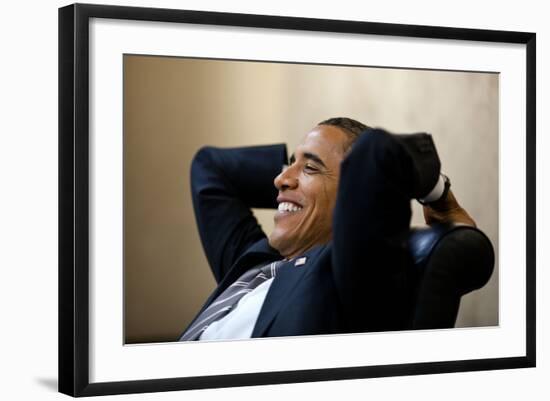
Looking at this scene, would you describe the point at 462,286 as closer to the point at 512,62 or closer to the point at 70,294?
the point at 512,62

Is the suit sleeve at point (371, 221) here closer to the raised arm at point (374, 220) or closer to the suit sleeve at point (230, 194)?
the raised arm at point (374, 220)

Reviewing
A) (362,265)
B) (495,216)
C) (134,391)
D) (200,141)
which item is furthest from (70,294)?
(495,216)

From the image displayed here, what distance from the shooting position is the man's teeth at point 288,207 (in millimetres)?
3129

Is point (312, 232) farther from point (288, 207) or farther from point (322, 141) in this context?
point (322, 141)

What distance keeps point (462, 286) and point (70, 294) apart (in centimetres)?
115

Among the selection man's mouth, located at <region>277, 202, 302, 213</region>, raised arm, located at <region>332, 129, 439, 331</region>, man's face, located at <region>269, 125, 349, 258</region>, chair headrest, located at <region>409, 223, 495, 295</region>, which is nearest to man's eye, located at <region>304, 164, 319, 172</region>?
man's face, located at <region>269, 125, 349, 258</region>

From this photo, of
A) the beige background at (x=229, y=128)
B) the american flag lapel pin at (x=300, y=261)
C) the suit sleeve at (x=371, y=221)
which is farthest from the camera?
the american flag lapel pin at (x=300, y=261)

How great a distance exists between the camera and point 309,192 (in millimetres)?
3105

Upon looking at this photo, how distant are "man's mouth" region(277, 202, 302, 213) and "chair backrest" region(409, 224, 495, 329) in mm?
337

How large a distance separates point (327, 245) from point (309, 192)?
169 millimetres

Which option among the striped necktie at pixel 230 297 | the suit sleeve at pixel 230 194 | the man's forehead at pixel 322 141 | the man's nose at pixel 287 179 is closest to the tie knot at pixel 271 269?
the striped necktie at pixel 230 297

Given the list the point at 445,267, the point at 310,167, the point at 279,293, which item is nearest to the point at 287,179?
the point at 310,167

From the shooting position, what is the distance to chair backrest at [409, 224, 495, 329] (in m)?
3.11

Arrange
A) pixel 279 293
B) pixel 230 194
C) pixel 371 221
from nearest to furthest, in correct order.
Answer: pixel 371 221
pixel 279 293
pixel 230 194
